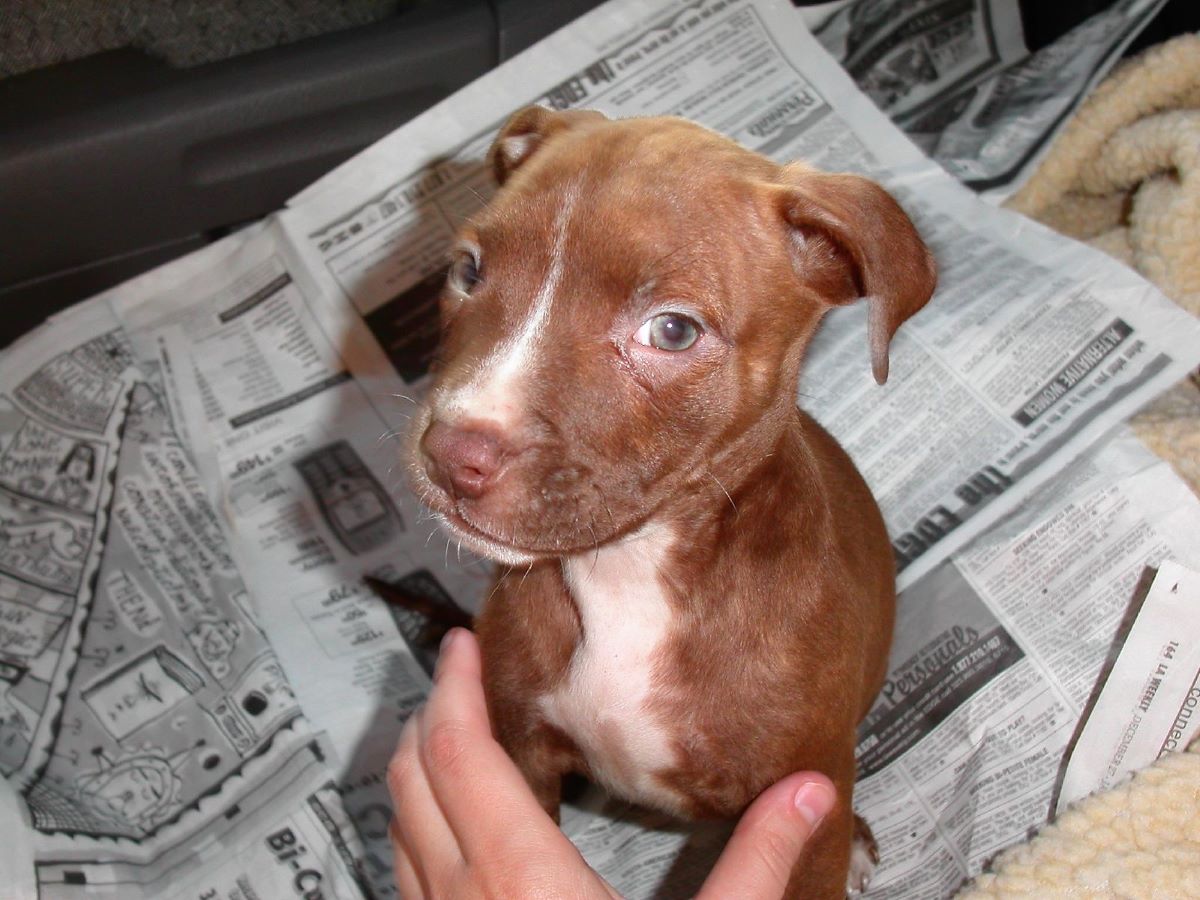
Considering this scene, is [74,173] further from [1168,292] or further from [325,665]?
[1168,292]

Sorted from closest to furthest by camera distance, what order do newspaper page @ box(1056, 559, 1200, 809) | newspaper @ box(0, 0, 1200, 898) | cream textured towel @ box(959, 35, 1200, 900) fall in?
1. cream textured towel @ box(959, 35, 1200, 900)
2. newspaper page @ box(1056, 559, 1200, 809)
3. newspaper @ box(0, 0, 1200, 898)

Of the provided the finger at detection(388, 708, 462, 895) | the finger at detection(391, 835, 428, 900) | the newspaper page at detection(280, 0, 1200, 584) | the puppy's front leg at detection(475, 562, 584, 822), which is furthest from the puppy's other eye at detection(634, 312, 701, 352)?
the newspaper page at detection(280, 0, 1200, 584)

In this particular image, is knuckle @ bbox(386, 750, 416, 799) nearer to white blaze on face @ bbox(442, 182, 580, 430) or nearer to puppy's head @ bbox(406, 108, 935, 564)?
puppy's head @ bbox(406, 108, 935, 564)

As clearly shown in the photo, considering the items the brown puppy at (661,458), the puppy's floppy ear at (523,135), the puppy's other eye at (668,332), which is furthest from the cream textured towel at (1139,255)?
the puppy's floppy ear at (523,135)

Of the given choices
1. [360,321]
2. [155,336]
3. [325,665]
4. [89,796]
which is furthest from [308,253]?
[89,796]

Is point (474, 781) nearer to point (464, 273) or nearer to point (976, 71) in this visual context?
point (464, 273)
